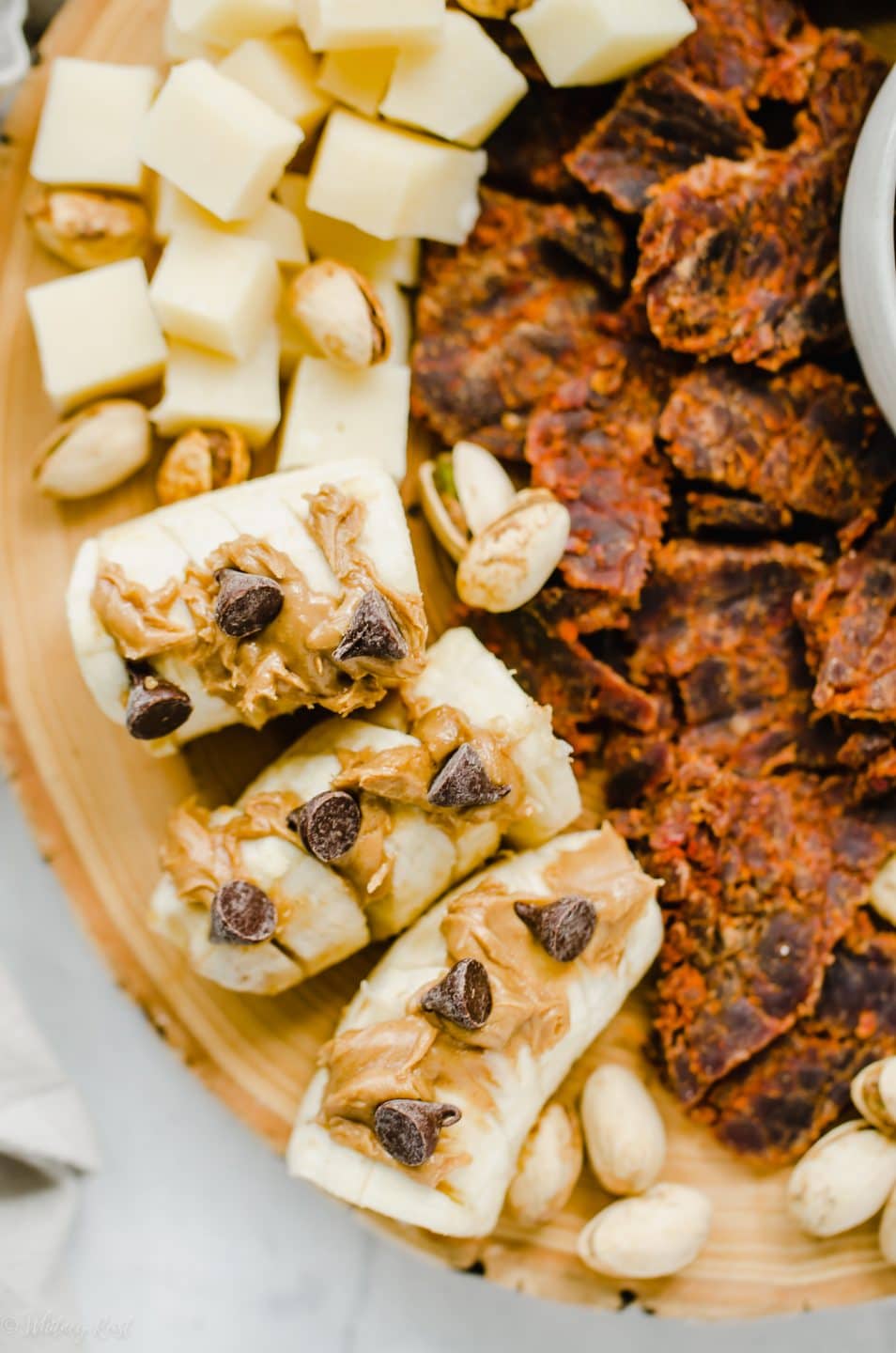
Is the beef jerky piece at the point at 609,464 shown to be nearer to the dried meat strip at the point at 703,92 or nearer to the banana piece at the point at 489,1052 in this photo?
the dried meat strip at the point at 703,92

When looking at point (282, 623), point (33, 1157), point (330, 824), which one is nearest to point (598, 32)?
point (282, 623)

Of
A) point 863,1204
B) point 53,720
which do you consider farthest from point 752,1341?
point 53,720

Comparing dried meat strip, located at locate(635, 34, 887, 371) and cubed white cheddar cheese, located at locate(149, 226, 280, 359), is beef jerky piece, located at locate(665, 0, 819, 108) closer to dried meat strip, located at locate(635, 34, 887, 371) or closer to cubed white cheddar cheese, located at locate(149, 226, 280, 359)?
dried meat strip, located at locate(635, 34, 887, 371)

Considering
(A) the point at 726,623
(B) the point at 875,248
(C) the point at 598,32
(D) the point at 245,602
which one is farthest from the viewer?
(A) the point at 726,623

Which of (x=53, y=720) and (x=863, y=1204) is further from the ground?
(x=53, y=720)

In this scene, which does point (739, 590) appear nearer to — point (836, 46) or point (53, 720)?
point (836, 46)

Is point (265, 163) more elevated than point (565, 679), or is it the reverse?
point (265, 163)

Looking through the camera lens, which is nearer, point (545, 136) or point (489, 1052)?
point (489, 1052)

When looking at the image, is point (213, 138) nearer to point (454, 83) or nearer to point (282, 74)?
point (282, 74)
